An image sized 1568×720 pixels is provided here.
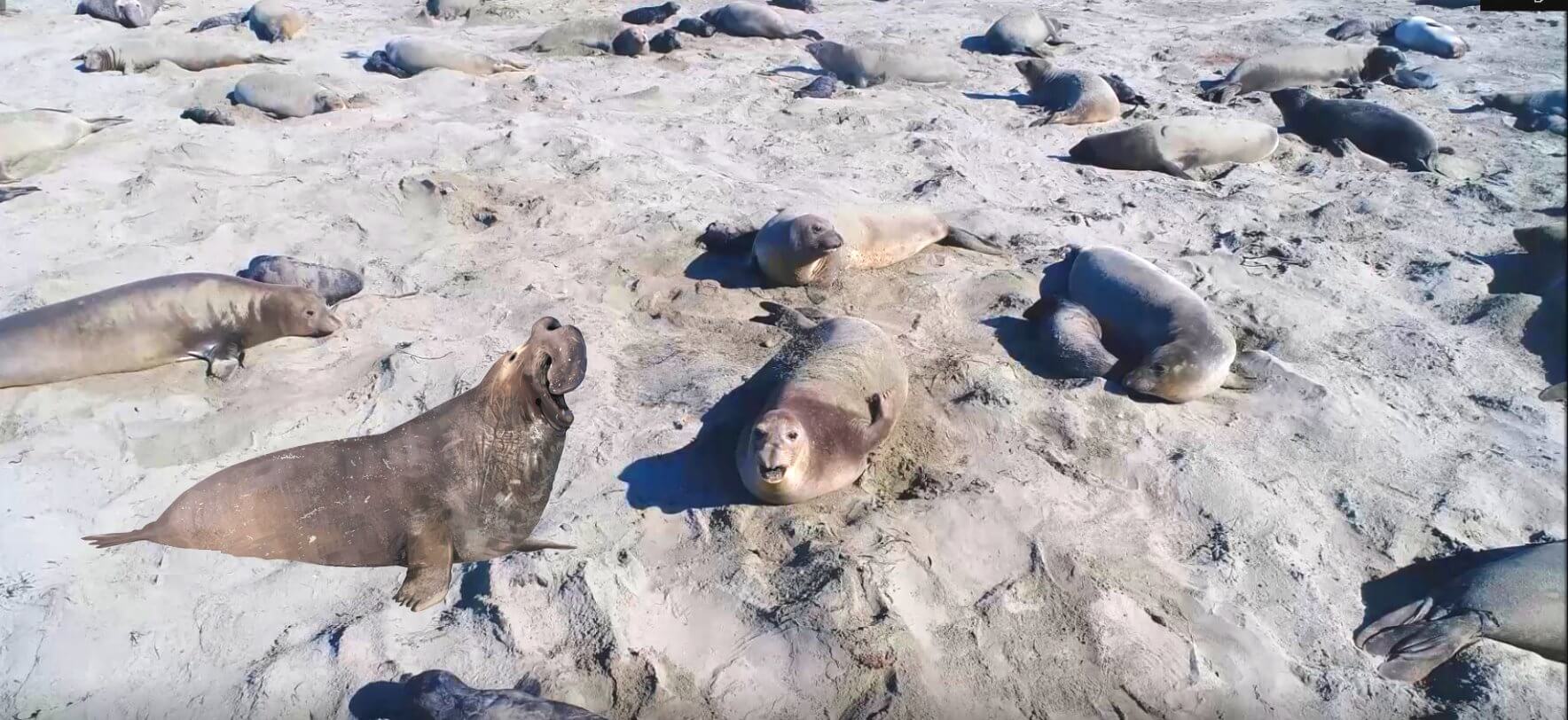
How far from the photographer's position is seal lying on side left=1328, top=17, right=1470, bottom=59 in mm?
8625

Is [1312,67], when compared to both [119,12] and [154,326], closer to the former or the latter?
[154,326]

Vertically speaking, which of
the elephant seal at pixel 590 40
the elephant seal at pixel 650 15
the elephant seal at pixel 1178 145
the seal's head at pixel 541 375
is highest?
the seal's head at pixel 541 375

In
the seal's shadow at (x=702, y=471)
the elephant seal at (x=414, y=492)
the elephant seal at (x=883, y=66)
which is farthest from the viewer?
the elephant seal at (x=883, y=66)

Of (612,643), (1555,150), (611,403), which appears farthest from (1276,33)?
(612,643)

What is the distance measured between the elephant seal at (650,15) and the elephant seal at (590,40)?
0.68m

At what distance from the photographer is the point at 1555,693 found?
9.16ft

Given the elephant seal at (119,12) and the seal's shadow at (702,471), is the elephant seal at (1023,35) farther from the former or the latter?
the elephant seal at (119,12)

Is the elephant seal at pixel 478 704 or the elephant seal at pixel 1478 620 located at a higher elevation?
the elephant seal at pixel 478 704

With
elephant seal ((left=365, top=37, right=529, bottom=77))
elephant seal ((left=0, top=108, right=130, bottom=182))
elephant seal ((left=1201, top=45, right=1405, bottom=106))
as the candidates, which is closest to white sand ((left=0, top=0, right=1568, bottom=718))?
elephant seal ((left=0, top=108, right=130, bottom=182))

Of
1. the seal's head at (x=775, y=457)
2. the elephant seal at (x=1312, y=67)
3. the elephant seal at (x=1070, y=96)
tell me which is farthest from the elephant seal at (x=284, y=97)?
the elephant seal at (x=1312, y=67)

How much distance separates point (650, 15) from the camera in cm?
956

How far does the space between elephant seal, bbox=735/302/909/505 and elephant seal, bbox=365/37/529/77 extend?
4965 mm

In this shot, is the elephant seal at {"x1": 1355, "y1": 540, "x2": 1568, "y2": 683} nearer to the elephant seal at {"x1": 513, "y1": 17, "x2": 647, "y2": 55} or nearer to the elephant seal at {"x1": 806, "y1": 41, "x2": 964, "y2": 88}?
the elephant seal at {"x1": 806, "y1": 41, "x2": 964, "y2": 88}

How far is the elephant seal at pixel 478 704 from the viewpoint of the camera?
2.53 metres
